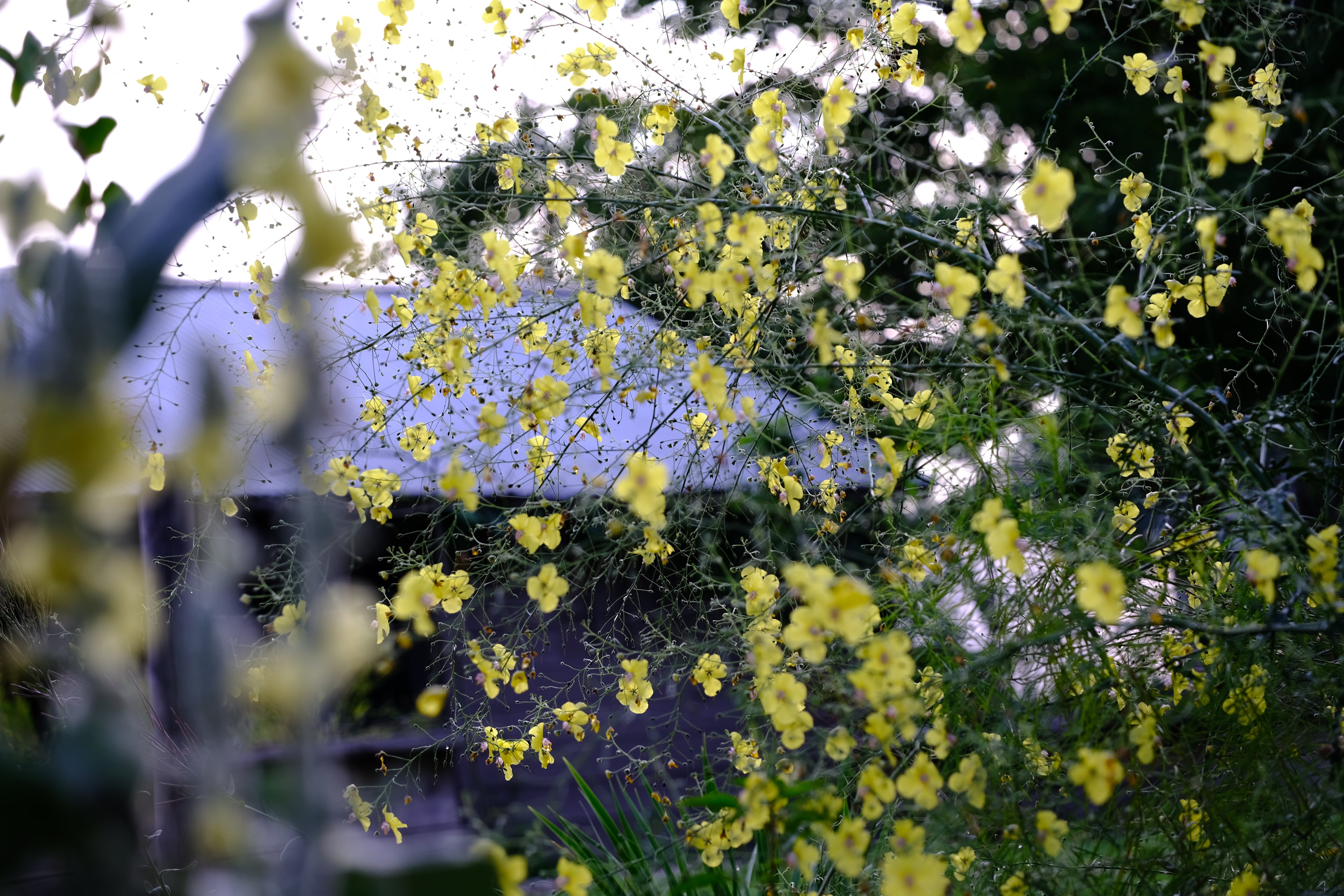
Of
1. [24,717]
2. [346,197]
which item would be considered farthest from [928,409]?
[24,717]

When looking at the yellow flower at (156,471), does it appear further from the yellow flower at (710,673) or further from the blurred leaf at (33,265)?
the blurred leaf at (33,265)

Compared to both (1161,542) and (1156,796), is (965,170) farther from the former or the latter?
(1156,796)

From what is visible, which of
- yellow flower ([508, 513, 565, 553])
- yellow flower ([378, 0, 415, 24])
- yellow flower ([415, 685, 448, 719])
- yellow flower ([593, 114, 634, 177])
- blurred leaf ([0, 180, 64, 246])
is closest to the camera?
blurred leaf ([0, 180, 64, 246])

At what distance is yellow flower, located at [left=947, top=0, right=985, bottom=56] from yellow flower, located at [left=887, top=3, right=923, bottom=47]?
23 cm

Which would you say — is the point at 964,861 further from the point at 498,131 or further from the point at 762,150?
the point at 498,131

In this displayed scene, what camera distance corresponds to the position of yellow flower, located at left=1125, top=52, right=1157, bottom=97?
1420 millimetres

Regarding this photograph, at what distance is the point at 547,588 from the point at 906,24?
102 cm

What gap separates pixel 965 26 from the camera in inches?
45.2

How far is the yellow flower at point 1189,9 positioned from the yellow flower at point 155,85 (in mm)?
1549

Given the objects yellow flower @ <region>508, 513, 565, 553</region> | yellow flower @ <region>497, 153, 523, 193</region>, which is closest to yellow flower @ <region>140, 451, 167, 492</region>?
yellow flower @ <region>497, 153, 523, 193</region>

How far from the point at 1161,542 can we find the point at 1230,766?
314 mm

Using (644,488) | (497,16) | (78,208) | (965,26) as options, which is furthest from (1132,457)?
(78,208)

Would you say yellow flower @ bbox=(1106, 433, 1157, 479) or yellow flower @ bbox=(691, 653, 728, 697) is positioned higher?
yellow flower @ bbox=(1106, 433, 1157, 479)

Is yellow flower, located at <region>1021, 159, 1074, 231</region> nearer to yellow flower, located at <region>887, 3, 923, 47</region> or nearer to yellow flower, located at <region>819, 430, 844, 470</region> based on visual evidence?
yellow flower, located at <region>887, 3, 923, 47</region>
